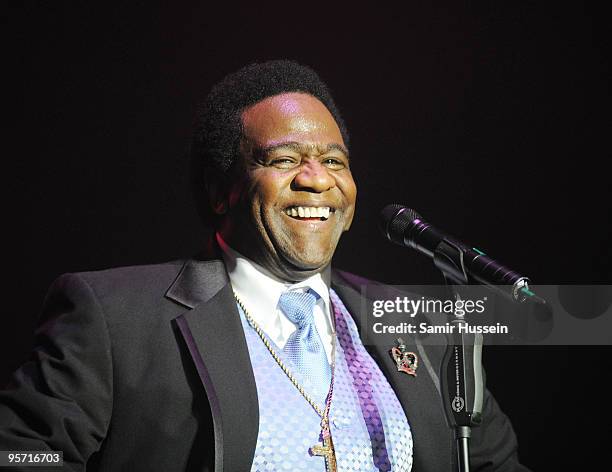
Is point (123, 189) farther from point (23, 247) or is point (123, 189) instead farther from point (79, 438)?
point (79, 438)

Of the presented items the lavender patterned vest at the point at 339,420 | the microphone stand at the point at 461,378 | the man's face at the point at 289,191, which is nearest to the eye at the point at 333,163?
the man's face at the point at 289,191

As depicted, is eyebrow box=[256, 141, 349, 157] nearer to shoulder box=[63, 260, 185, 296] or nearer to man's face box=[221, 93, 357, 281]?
man's face box=[221, 93, 357, 281]

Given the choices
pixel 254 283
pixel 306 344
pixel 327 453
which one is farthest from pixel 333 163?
pixel 327 453

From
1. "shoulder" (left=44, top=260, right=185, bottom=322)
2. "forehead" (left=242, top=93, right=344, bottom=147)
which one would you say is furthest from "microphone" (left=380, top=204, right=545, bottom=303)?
"shoulder" (left=44, top=260, right=185, bottom=322)

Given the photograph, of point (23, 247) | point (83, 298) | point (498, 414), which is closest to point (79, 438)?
point (83, 298)

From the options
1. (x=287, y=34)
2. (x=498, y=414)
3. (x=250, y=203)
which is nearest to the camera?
(x=250, y=203)

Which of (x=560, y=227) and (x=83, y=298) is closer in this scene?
(x=83, y=298)

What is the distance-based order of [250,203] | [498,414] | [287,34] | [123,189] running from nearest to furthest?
[250,203], [498,414], [123,189], [287,34]

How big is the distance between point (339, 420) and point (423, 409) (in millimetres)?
279

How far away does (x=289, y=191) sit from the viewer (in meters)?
2.38

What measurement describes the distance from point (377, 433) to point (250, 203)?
720 mm

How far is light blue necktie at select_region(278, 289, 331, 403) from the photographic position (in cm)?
234

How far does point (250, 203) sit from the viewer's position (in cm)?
241

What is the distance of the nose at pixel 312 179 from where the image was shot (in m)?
2.37
